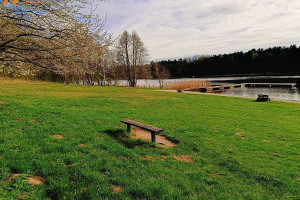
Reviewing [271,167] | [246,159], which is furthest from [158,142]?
[271,167]

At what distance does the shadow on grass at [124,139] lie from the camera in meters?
7.24

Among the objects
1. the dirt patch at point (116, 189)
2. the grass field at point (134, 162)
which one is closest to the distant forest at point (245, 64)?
the grass field at point (134, 162)

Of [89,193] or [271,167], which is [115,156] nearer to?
[89,193]

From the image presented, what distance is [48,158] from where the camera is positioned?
5172mm

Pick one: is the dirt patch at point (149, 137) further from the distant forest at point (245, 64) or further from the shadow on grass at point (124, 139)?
the distant forest at point (245, 64)

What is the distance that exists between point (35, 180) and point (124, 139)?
381 centimetres

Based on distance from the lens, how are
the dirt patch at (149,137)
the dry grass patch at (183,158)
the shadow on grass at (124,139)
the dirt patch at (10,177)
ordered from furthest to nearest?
1. the dirt patch at (149,137)
2. the shadow on grass at (124,139)
3. the dry grass patch at (183,158)
4. the dirt patch at (10,177)

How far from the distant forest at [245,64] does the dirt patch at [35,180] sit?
13046cm

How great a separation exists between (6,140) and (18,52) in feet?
12.9

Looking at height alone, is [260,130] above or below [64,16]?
below

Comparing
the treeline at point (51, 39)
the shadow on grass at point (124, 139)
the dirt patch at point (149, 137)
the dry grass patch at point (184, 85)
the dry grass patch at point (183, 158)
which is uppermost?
the treeline at point (51, 39)

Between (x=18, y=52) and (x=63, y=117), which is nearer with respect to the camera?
(x=18, y=52)

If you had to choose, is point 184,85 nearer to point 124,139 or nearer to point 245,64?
point 124,139

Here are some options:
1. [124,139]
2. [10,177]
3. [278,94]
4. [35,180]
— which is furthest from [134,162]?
[278,94]
